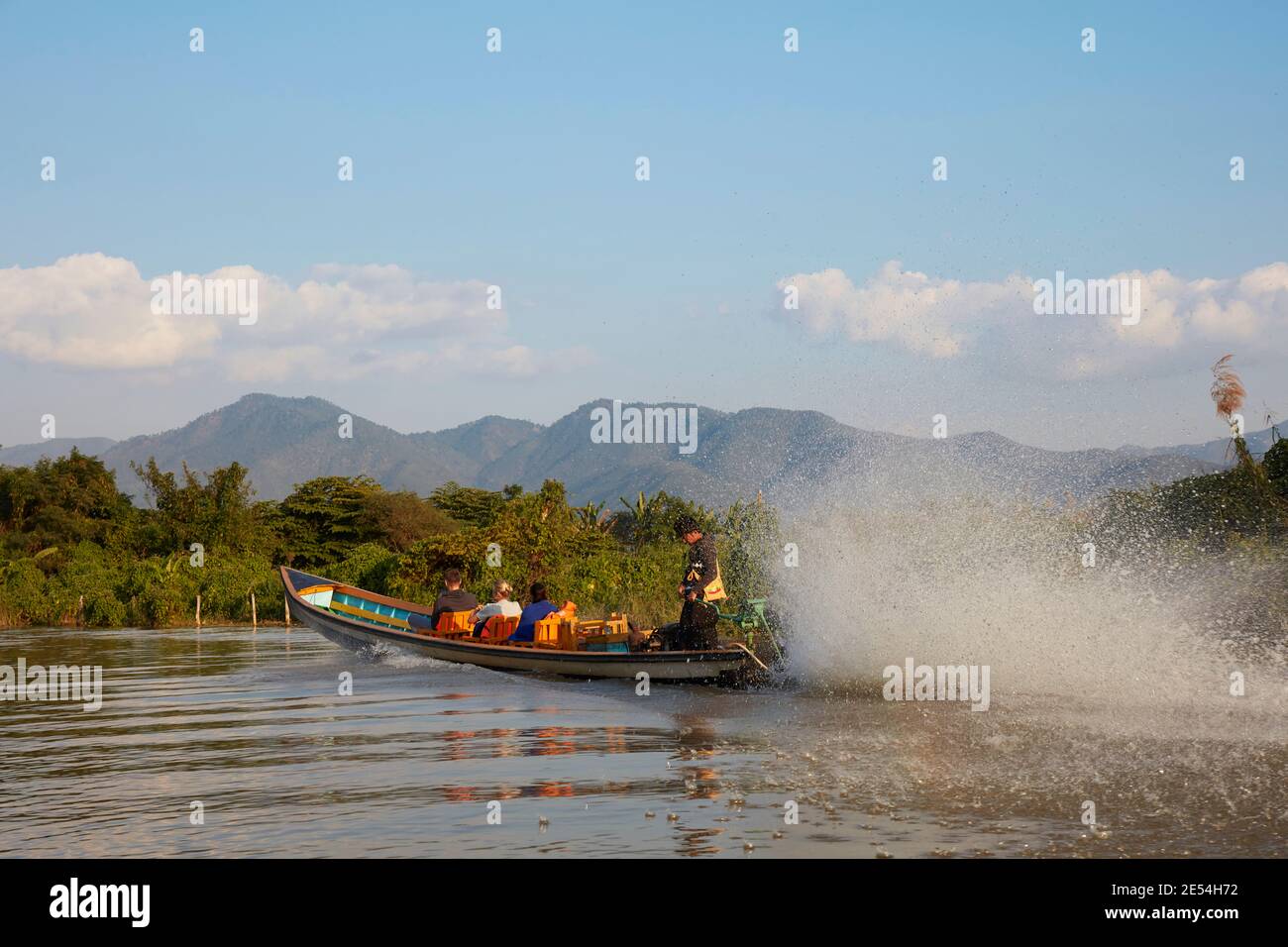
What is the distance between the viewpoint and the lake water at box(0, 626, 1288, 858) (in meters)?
7.90

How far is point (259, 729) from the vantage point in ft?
43.8

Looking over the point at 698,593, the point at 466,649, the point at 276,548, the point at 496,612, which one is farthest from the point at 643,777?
the point at 276,548

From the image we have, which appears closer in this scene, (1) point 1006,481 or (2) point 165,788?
(2) point 165,788

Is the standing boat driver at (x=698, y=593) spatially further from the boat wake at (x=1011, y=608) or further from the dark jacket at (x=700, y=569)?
the boat wake at (x=1011, y=608)

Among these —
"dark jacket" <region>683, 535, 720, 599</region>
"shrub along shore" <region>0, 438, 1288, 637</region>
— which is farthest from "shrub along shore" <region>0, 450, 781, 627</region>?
"dark jacket" <region>683, 535, 720, 599</region>

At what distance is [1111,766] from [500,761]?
499 cm

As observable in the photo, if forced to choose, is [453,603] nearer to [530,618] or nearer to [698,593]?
[530,618]

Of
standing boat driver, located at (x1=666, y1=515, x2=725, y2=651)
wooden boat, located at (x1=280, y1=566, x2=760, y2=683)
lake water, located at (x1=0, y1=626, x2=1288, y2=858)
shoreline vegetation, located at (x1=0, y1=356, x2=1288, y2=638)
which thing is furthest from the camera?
shoreline vegetation, located at (x1=0, y1=356, x2=1288, y2=638)

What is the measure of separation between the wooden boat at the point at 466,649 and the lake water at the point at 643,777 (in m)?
0.94

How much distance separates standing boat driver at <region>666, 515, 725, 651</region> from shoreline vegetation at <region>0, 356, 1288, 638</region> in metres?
2.08

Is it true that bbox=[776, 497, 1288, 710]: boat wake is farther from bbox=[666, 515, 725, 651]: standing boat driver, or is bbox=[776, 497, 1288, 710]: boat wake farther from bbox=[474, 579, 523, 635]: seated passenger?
bbox=[474, 579, 523, 635]: seated passenger

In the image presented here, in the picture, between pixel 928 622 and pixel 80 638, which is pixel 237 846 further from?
pixel 80 638

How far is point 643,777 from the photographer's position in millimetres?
10227

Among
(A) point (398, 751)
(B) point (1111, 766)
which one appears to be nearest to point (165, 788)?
(A) point (398, 751)
